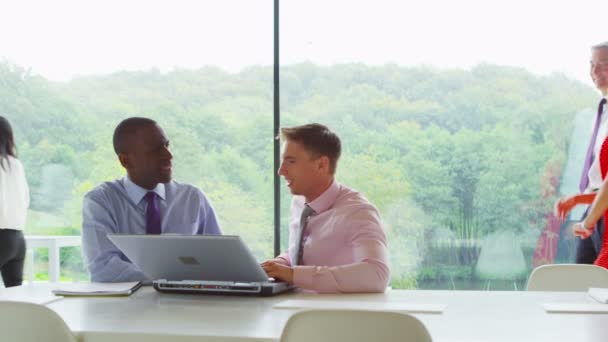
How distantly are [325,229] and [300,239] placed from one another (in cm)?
12

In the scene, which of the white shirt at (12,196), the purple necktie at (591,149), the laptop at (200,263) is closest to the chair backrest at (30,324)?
the laptop at (200,263)

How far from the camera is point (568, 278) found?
3143 mm

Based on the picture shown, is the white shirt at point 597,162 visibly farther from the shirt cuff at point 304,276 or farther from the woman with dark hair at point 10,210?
the woman with dark hair at point 10,210

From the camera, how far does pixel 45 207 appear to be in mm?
5629

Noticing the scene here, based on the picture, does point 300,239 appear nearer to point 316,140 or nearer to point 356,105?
point 316,140

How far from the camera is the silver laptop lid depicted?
2.45 metres

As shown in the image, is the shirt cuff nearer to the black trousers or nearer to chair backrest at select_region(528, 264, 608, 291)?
chair backrest at select_region(528, 264, 608, 291)

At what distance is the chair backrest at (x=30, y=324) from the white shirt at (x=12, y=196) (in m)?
3.12

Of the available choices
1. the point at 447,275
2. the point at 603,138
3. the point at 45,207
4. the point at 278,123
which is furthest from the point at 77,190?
the point at 603,138

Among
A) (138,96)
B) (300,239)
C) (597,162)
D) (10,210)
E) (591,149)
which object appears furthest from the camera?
(138,96)

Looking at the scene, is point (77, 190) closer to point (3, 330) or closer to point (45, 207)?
point (45, 207)

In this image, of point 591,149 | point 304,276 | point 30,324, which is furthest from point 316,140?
point 591,149

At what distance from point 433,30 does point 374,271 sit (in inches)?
A: 107

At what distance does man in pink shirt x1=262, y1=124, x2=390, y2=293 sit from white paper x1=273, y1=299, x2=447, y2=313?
0.74 feet
